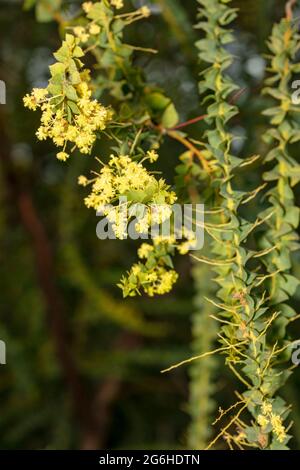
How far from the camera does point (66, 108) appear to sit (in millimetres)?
282

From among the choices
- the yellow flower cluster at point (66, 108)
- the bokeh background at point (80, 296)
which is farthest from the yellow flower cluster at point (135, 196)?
the bokeh background at point (80, 296)

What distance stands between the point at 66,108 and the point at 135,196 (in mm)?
44

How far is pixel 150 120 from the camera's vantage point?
37 centimetres

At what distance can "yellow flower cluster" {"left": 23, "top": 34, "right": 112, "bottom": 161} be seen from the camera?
0.28 meters

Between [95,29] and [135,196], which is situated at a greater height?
[95,29]

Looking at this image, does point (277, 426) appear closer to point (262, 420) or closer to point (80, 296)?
point (262, 420)

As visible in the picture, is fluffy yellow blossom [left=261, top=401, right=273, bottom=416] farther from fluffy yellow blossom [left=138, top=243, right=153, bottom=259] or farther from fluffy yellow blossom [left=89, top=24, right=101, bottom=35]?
fluffy yellow blossom [left=89, top=24, right=101, bottom=35]

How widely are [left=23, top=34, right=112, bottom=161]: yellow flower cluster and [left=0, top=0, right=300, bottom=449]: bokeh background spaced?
393mm

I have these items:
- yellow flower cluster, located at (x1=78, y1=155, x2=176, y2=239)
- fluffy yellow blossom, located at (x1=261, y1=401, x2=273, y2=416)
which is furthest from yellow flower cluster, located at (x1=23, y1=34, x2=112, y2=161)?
fluffy yellow blossom, located at (x1=261, y1=401, x2=273, y2=416)

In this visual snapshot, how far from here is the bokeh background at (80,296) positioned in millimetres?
783

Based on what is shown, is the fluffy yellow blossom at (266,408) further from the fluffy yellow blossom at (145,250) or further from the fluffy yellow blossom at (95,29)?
the fluffy yellow blossom at (95,29)

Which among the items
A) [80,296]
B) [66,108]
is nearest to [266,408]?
[66,108]

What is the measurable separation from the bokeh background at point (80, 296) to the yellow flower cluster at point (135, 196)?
1.31 ft
